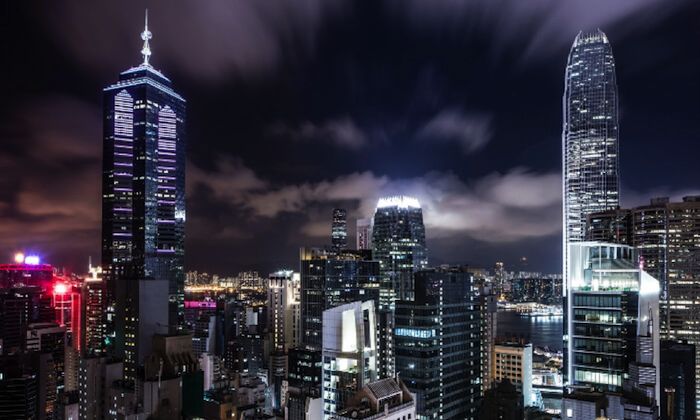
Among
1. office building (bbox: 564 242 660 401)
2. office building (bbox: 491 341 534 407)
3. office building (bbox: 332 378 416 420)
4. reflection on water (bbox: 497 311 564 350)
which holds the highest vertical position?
office building (bbox: 564 242 660 401)

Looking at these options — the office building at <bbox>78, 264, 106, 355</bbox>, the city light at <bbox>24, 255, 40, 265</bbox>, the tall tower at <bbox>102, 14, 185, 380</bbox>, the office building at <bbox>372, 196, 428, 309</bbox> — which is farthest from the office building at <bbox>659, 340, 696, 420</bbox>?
the city light at <bbox>24, 255, 40, 265</bbox>

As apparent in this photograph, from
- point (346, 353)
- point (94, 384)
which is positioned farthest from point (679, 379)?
point (94, 384)

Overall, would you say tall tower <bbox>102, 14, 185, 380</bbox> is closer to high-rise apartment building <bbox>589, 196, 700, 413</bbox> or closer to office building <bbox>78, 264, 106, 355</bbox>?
office building <bbox>78, 264, 106, 355</bbox>

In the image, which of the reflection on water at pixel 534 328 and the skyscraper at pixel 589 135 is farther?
the reflection on water at pixel 534 328

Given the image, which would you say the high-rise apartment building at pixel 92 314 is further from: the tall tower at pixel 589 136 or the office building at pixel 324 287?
the tall tower at pixel 589 136

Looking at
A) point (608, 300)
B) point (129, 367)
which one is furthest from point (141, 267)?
point (608, 300)

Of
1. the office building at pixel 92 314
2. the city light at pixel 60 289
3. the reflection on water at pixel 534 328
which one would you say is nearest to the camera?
the office building at pixel 92 314

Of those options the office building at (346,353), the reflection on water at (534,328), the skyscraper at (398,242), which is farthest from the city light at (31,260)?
the office building at (346,353)
